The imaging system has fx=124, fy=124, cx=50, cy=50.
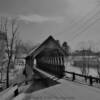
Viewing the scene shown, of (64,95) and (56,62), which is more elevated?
(56,62)

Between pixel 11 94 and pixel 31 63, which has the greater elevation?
pixel 31 63

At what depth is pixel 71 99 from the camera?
623 centimetres

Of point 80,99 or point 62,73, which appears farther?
point 62,73

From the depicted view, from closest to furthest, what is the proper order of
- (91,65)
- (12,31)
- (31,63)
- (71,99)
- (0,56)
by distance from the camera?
(71,99) < (31,63) < (12,31) < (0,56) < (91,65)

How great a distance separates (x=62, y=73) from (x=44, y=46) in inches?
152

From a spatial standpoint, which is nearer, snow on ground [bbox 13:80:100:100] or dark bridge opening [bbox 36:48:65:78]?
snow on ground [bbox 13:80:100:100]

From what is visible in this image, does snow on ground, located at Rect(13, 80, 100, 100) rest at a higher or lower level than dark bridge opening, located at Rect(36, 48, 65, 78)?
lower

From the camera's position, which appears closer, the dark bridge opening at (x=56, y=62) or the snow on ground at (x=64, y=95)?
the snow on ground at (x=64, y=95)

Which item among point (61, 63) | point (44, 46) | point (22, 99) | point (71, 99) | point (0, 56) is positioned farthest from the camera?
point (0, 56)

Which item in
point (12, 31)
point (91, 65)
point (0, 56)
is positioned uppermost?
point (12, 31)

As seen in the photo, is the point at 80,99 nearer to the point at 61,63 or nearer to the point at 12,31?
the point at 61,63

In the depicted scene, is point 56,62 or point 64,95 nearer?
point 64,95

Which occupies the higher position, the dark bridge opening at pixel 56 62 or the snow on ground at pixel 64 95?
the dark bridge opening at pixel 56 62

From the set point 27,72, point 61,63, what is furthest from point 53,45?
point 27,72
